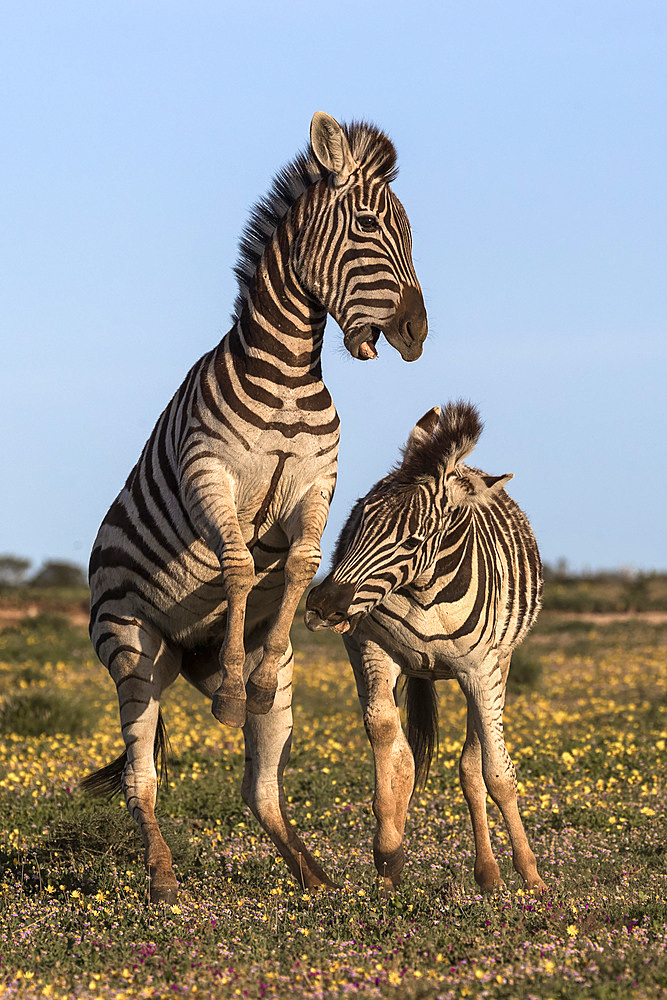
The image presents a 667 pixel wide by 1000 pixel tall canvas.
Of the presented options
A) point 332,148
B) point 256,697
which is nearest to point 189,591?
point 256,697

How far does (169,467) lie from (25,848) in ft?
10.4

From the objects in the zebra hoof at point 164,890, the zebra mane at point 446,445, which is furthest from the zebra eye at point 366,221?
the zebra hoof at point 164,890

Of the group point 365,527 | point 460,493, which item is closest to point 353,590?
point 365,527

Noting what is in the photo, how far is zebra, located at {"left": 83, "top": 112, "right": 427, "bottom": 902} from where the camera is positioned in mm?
6480

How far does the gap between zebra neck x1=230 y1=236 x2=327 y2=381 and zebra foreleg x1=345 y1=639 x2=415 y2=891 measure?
71.9 inches

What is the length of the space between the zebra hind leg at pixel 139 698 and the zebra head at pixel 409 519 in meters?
1.44

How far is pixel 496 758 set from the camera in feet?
22.4

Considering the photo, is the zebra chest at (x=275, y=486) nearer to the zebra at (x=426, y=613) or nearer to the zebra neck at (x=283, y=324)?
the zebra at (x=426, y=613)

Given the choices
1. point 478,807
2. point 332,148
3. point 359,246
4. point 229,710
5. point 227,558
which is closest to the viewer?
point 229,710

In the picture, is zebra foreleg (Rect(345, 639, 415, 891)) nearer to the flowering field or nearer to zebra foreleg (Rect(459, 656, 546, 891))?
the flowering field

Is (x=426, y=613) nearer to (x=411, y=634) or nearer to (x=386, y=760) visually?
(x=411, y=634)

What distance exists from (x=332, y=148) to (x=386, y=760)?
375cm

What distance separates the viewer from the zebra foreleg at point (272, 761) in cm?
727

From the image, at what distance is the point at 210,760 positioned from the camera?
36.7 feet
